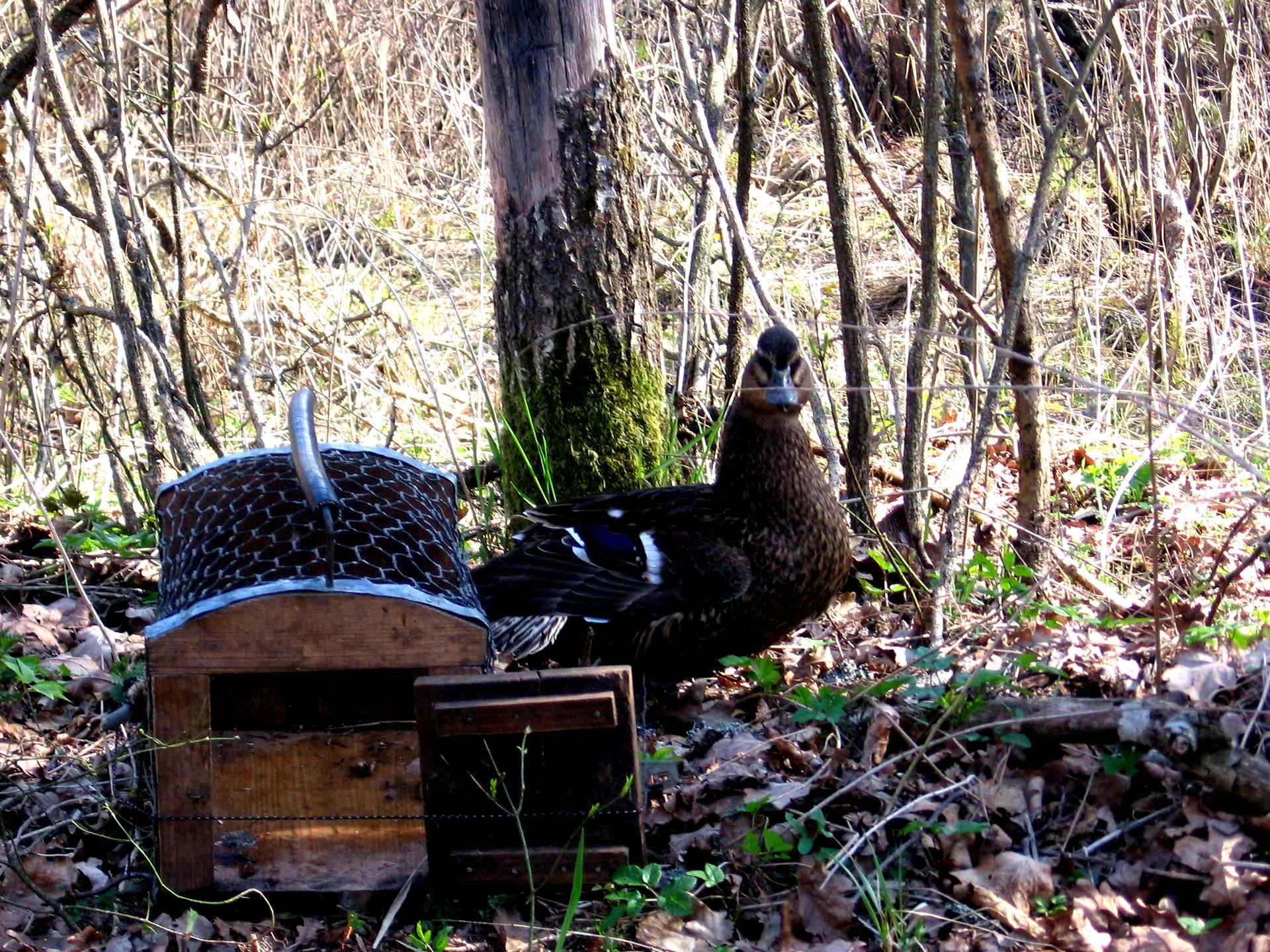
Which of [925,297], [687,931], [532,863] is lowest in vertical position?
[687,931]

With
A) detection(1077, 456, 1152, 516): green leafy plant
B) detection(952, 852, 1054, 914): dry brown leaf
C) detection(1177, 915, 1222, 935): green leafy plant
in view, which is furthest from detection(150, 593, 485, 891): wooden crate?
detection(1077, 456, 1152, 516): green leafy plant

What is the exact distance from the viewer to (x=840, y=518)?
444 cm

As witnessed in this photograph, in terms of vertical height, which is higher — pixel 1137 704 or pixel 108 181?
pixel 108 181

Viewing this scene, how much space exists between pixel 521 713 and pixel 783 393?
1891 mm

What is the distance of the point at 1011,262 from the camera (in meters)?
4.10

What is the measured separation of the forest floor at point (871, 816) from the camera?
9.26ft

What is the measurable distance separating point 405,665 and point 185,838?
65cm

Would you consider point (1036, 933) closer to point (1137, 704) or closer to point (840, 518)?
point (1137, 704)

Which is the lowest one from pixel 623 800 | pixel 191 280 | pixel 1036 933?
pixel 1036 933

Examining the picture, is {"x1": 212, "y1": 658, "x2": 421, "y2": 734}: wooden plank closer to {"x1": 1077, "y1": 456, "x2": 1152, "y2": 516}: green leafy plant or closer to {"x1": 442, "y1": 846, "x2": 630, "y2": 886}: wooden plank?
{"x1": 442, "y1": 846, "x2": 630, "y2": 886}: wooden plank

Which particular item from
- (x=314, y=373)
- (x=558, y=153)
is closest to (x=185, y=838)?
(x=558, y=153)

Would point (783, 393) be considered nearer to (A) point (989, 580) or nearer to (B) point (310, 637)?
(A) point (989, 580)

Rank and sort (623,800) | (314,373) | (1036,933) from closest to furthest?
(1036,933) < (623,800) < (314,373)

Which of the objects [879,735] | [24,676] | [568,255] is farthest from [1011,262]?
[24,676]
